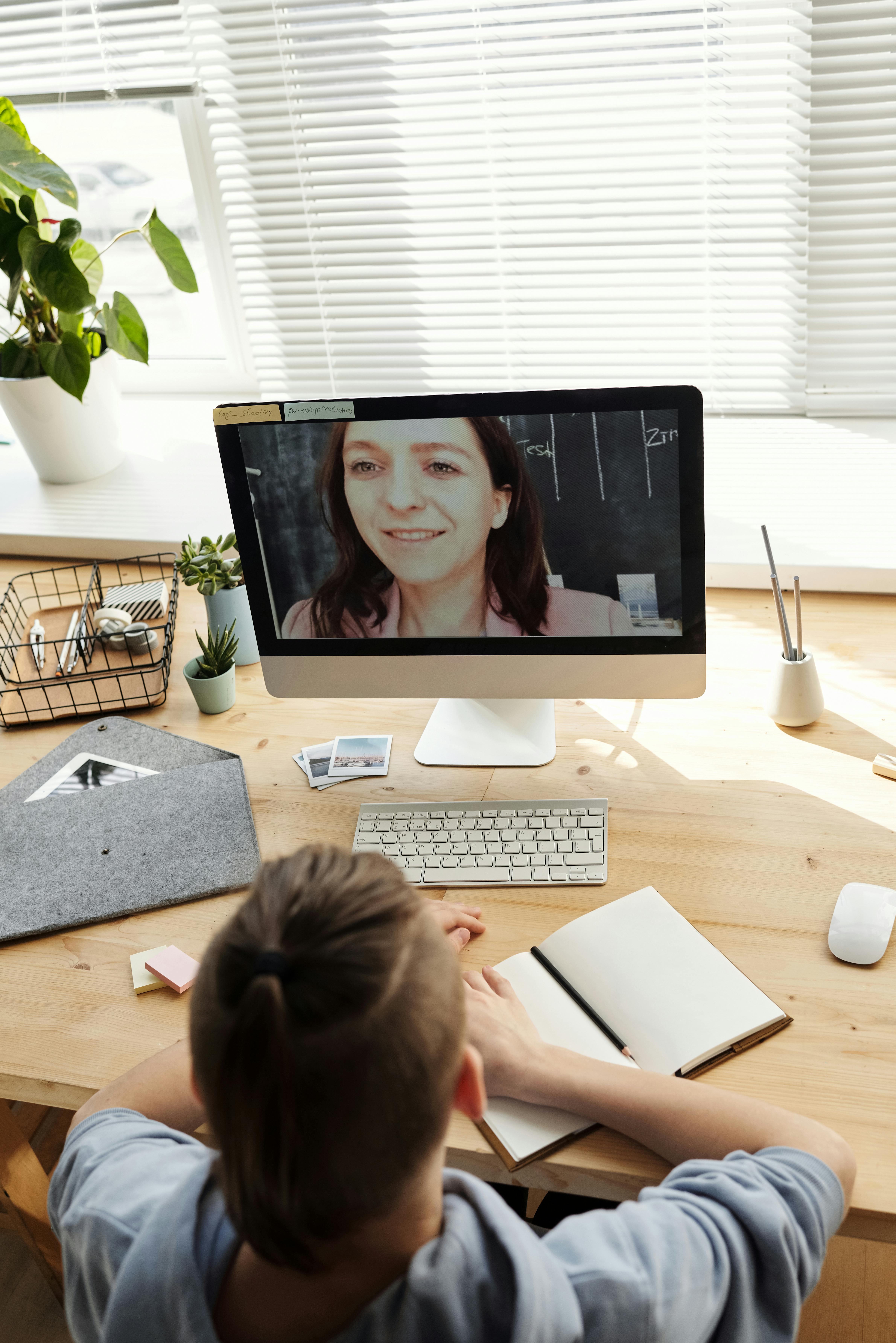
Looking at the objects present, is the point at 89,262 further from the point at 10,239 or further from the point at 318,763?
the point at 318,763

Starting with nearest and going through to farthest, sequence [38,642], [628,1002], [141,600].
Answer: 1. [628,1002]
2. [38,642]
3. [141,600]

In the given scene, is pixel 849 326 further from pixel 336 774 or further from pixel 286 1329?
pixel 286 1329

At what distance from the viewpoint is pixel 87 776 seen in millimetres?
1409

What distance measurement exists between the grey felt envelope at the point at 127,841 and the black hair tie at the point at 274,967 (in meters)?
0.68

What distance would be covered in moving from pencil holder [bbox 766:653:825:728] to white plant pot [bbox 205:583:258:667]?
71 cm

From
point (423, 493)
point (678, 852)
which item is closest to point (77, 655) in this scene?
point (423, 493)

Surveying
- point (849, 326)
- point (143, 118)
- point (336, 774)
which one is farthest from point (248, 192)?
point (336, 774)

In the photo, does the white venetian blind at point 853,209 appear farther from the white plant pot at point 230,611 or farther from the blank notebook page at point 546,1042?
the blank notebook page at point 546,1042

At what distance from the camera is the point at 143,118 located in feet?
7.16

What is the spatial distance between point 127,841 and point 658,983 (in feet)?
2.13

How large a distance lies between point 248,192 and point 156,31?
33 centimetres

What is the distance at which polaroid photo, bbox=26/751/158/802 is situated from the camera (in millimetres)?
1380

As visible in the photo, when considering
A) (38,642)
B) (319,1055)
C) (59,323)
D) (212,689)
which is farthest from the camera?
(59,323)

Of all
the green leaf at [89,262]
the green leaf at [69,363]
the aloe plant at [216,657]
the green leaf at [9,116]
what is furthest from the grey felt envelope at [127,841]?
the green leaf at [9,116]
